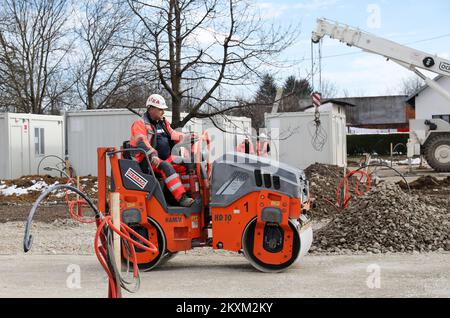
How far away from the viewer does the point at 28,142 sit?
25891mm

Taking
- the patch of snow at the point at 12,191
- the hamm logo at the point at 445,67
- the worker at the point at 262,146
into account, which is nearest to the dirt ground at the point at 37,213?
the patch of snow at the point at 12,191

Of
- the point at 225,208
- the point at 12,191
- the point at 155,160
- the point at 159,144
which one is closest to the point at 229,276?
the point at 225,208

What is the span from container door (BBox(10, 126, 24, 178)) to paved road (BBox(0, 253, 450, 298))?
1507 centimetres

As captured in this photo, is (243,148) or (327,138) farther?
(327,138)

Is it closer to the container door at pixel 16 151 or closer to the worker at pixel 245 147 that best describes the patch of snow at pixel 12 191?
the container door at pixel 16 151

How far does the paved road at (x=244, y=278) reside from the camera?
783 centimetres

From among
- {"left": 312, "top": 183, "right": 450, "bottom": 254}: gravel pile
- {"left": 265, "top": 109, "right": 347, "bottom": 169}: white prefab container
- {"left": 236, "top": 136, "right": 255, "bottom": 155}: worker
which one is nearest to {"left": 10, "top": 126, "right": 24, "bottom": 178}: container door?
{"left": 265, "top": 109, "right": 347, "bottom": 169}: white prefab container

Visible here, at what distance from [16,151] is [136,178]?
56.3 feet

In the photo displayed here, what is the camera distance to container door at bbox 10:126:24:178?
82.1 ft

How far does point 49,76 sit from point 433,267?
28.2 metres

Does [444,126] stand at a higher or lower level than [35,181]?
higher
